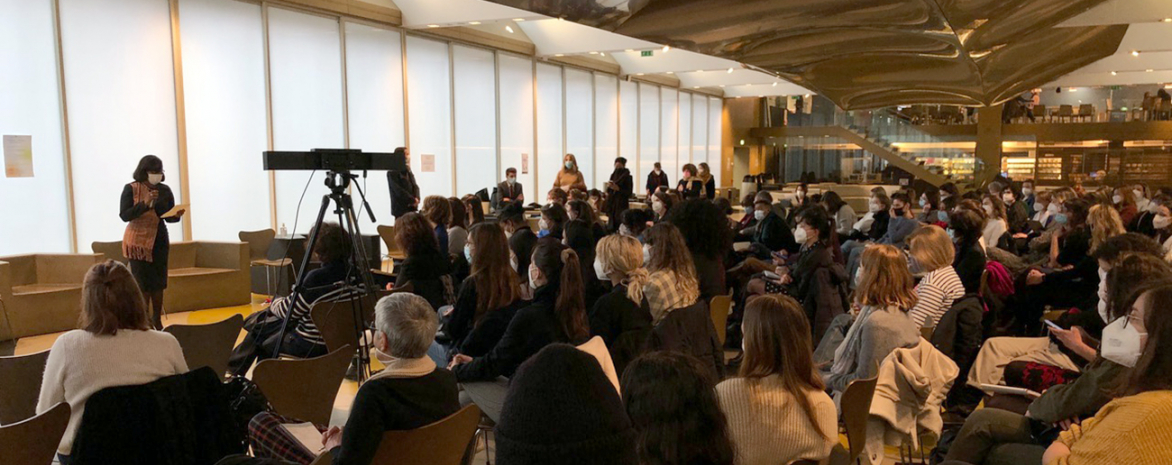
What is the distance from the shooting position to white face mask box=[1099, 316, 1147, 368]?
271 cm

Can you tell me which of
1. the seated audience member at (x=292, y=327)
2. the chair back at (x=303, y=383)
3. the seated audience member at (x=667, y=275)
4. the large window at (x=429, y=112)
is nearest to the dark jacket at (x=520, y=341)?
the chair back at (x=303, y=383)

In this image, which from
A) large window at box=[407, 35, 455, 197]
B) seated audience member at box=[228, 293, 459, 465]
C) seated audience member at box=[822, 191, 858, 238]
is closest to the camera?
seated audience member at box=[228, 293, 459, 465]

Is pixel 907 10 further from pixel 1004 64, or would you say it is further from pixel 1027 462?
pixel 1004 64

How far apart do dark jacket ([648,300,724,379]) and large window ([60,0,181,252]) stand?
7397 millimetres

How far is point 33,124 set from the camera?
318 inches

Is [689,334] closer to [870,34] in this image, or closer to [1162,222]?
[870,34]

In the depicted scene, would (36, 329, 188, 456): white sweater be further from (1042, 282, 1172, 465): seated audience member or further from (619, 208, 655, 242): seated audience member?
(619, 208, 655, 242): seated audience member

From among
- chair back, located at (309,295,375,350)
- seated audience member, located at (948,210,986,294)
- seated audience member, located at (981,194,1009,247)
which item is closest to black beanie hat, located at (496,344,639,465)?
chair back, located at (309,295,375,350)

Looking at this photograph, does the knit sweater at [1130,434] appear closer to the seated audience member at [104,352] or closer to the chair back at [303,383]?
the chair back at [303,383]

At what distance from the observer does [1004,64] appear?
37.0ft

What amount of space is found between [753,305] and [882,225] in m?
6.05

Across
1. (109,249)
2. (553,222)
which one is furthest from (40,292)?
(553,222)

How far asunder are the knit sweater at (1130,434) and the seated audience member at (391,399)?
1979 mm

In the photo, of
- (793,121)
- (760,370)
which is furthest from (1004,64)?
(793,121)
